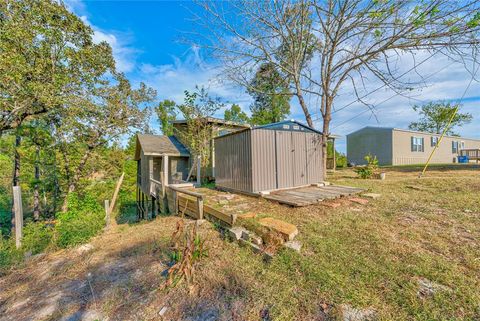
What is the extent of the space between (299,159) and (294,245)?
427 cm

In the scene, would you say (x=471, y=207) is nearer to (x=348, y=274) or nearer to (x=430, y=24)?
(x=348, y=274)

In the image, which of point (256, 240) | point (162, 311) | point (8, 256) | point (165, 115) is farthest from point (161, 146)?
point (165, 115)

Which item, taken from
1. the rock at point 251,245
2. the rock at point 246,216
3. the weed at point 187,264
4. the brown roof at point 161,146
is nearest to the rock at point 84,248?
the weed at point 187,264

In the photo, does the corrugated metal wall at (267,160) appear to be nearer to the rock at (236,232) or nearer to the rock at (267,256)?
the rock at (236,232)

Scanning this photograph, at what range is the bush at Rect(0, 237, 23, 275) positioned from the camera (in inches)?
170

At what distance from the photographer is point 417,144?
20109 mm

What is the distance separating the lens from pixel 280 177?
6.39m

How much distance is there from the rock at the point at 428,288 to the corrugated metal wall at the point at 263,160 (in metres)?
4.14

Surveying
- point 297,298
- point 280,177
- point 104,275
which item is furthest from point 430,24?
point 104,275

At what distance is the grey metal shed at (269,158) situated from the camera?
5996mm

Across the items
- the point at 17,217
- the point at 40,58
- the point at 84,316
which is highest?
the point at 40,58

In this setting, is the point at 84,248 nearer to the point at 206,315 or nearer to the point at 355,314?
the point at 206,315

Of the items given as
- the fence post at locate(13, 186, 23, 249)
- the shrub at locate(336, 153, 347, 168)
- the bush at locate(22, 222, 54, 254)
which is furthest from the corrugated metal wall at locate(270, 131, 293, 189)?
the shrub at locate(336, 153, 347, 168)

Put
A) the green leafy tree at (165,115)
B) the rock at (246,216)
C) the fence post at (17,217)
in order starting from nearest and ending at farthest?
the rock at (246,216), the fence post at (17,217), the green leafy tree at (165,115)
